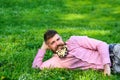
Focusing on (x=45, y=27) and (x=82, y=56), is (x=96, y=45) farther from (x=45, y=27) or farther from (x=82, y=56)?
(x=45, y=27)

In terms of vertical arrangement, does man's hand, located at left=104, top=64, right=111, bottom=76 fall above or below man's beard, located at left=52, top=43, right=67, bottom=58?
below

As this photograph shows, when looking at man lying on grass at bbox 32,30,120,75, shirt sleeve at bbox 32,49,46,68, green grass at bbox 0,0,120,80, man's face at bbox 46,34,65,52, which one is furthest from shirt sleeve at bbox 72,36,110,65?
shirt sleeve at bbox 32,49,46,68

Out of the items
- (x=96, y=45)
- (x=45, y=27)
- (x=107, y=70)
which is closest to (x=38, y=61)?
(x=96, y=45)

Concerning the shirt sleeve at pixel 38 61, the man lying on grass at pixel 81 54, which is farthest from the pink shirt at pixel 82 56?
the shirt sleeve at pixel 38 61

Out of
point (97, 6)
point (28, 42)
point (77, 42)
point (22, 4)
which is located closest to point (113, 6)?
point (97, 6)

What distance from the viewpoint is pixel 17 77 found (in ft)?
27.9

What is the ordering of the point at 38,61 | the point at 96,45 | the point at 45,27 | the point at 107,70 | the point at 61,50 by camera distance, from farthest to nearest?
the point at 45,27
the point at 38,61
the point at 96,45
the point at 61,50
the point at 107,70

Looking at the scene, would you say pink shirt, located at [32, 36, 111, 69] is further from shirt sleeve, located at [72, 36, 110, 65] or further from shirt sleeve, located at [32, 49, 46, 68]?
shirt sleeve, located at [32, 49, 46, 68]

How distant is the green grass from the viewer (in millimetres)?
8883

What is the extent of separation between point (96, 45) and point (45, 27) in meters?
7.44

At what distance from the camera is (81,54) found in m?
9.26

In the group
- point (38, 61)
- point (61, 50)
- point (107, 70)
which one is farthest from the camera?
point (38, 61)

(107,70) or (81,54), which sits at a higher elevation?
(81,54)

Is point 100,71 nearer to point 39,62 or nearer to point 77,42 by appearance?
point 77,42
